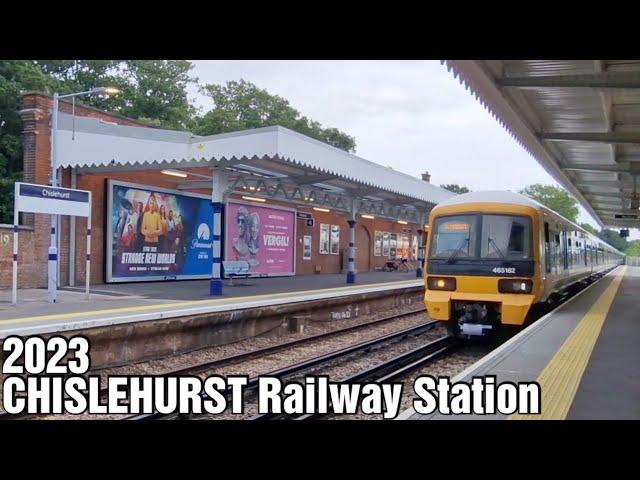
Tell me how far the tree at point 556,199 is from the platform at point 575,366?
5672 centimetres

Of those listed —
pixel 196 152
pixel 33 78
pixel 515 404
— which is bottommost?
pixel 515 404

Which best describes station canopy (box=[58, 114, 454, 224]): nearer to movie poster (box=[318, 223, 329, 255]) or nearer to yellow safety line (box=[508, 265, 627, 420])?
movie poster (box=[318, 223, 329, 255])

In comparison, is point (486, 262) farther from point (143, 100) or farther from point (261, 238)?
point (143, 100)

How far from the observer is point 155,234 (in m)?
17.2

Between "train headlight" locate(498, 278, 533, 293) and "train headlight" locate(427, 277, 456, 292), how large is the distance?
0.78 metres

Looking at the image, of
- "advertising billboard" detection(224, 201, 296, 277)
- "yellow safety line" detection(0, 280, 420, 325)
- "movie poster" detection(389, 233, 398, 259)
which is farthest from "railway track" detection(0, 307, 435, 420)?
"movie poster" detection(389, 233, 398, 259)

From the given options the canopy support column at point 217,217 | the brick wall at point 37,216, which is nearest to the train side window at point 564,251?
the canopy support column at point 217,217

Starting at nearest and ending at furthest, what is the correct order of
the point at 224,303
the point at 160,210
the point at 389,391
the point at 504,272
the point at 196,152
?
1. the point at 389,391
2. the point at 504,272
3. the point at 224,303
4. the point at 196,152
5. the point at 160,210

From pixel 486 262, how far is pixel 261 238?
1303 centimetres

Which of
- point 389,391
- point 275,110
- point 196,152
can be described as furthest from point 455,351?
point 275,110
